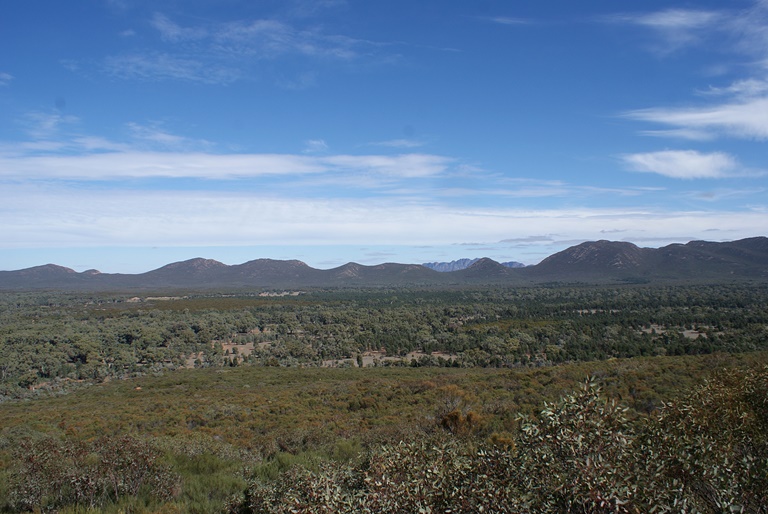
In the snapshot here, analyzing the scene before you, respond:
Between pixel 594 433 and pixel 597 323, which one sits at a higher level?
pixel 594 433

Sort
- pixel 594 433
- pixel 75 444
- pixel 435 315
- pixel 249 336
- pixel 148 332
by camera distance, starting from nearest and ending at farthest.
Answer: pixel 594 433
pixel 75 444
pixel 148 332
pixel 249 336
pixel 435 315

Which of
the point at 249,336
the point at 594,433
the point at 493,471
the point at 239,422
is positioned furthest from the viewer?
the point at 249,336

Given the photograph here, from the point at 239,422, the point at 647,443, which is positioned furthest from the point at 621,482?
the point at 239,422

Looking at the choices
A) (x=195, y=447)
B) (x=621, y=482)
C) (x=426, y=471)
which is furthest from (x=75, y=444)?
(x=621, y=482)

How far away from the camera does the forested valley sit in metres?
4.51

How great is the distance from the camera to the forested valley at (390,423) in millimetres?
4508

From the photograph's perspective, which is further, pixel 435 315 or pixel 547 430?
pixel 435 315

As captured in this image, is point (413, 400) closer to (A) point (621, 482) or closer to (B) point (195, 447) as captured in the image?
(B) point (195, 447)

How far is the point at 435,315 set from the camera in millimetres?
83750

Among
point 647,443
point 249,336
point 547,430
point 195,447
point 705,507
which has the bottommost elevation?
point 249,336

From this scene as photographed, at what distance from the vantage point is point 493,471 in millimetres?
4957

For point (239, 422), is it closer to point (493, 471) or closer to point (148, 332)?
point (493, 471)

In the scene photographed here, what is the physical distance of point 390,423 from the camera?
16703 mm

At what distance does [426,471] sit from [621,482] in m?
2.15
